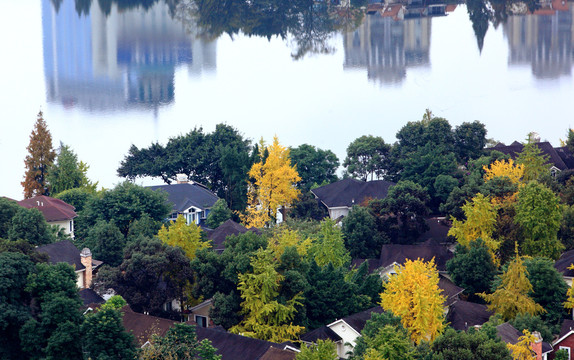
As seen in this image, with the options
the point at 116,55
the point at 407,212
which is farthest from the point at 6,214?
the point at 116,55

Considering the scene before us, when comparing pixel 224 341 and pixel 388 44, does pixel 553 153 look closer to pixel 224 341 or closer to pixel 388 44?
pixel 388 44

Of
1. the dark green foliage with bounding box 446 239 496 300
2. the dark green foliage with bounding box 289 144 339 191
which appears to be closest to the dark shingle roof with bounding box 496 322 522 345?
the dark green foliage with bounding box 446 239 496 300

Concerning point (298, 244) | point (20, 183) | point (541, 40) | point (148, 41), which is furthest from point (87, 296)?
point (541, 40)

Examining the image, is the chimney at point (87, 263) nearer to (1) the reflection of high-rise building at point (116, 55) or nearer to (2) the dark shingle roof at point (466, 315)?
(2) the dark shingle roof at point (466, 315)

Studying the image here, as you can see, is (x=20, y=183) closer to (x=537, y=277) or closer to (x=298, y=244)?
(x=298, y=244)

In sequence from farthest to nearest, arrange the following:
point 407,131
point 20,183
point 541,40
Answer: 1. point 541,40
2. point 20,183
3. point 407,131

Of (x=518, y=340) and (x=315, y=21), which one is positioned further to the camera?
(x=315, y=21)
